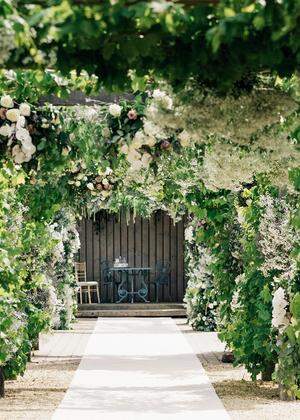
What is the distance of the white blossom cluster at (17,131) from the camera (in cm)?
713

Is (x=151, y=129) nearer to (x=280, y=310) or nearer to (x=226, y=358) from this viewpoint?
(x=280, y=310)

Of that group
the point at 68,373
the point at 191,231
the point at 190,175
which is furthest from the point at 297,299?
the point at 191,231

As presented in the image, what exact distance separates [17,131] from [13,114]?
4.9 inches

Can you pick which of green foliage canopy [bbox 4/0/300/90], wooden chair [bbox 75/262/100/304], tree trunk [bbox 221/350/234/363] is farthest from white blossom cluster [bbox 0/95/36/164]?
wooden chair [bbox 75/262/100/304]

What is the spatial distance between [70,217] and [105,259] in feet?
17.4

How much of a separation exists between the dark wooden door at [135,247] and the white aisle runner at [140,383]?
6.17 metres

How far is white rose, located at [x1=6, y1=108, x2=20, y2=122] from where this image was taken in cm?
712

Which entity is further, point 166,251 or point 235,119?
point 166,251

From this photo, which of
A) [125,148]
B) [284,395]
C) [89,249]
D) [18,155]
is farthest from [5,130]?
[89,249]

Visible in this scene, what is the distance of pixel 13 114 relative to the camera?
Result: 7137 mm

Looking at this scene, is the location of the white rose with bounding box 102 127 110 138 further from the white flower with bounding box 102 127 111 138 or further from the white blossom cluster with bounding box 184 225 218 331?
the white blossom cluster with bounding box 184 225 218 331

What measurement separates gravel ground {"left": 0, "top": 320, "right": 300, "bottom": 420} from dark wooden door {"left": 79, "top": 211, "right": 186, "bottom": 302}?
849 centimetres

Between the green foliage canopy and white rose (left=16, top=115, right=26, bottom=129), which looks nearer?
the green foliage canopy

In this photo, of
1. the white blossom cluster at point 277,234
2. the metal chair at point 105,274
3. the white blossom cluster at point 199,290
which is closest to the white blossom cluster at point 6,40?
the white blossom cluster at point 277,234
